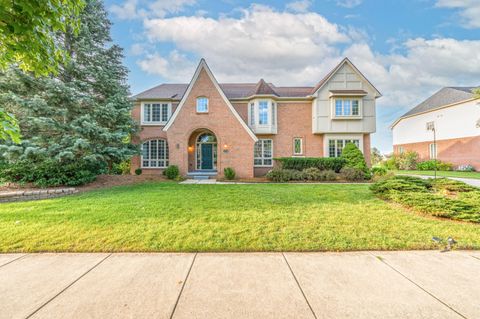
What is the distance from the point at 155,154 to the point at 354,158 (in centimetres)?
1498

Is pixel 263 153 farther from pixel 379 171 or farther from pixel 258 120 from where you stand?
pixel 379 171

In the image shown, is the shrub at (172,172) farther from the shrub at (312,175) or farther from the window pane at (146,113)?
the shrub at (312,175)

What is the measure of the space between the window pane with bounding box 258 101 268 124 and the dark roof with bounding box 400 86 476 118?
20.9m

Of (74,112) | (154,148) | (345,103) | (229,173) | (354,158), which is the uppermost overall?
(345,103)

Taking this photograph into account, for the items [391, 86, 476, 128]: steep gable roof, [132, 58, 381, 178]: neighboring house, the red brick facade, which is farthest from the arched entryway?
[391, 86, 476, 128]: steep gable roof

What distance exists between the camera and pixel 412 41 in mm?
17938

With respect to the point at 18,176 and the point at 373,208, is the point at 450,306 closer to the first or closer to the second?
the point at 373,208

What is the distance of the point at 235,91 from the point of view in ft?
59.5

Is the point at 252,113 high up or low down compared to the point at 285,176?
up

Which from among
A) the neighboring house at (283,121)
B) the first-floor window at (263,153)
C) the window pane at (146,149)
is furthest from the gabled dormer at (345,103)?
the window pane at (146,149)

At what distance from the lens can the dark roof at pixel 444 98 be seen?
21373mm

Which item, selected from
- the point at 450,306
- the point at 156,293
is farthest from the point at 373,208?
the point at 156,293

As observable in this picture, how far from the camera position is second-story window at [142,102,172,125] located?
54.0ft

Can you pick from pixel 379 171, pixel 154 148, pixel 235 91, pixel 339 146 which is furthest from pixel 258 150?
pixel 379 171
